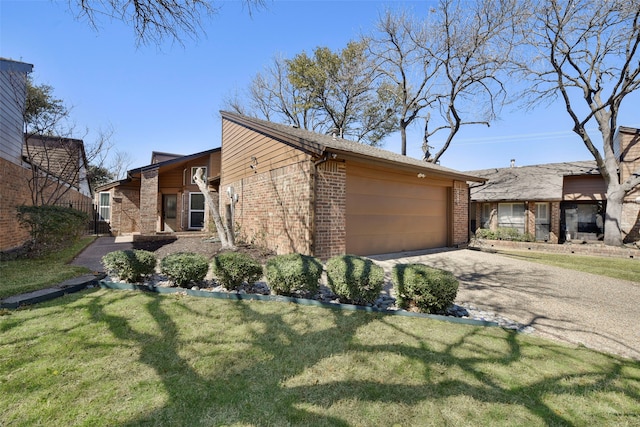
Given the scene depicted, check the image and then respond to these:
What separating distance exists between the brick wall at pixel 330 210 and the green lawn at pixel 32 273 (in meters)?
4.89

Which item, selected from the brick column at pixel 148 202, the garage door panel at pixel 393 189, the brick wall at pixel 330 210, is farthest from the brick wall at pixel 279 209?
the brick column at pixel 148 202

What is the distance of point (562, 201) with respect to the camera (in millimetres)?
16172

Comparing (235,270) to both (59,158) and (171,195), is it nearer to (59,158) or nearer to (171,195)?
(171,195)

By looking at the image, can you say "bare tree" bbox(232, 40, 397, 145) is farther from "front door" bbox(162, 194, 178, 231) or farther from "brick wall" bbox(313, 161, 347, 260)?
"brick wall" bbox(313, 161, 347, 260)

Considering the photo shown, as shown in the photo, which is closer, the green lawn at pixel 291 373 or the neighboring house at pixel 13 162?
the green lawn at pixel 291 373

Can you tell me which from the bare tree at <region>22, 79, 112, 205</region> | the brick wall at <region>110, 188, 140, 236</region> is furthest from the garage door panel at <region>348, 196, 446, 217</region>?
the brick wall at <region>110, 188, 140, 236</region>

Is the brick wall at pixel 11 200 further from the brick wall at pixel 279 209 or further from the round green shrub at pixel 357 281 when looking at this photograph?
the round green shrub at pixel 357 281

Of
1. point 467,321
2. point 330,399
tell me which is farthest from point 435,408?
point 467,321

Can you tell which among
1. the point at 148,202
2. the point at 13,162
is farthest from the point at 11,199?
the point at 148,202

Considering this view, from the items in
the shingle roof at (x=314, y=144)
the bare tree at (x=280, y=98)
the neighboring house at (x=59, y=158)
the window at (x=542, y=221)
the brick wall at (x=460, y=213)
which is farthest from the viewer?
the bare tree at (x=280, y=98)

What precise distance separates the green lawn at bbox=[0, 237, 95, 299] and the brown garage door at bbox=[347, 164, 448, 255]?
6125 millimetres

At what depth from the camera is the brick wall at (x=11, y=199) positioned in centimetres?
730

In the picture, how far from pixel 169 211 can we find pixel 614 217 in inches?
884

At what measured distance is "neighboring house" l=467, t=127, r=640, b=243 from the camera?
14266 millimetres
